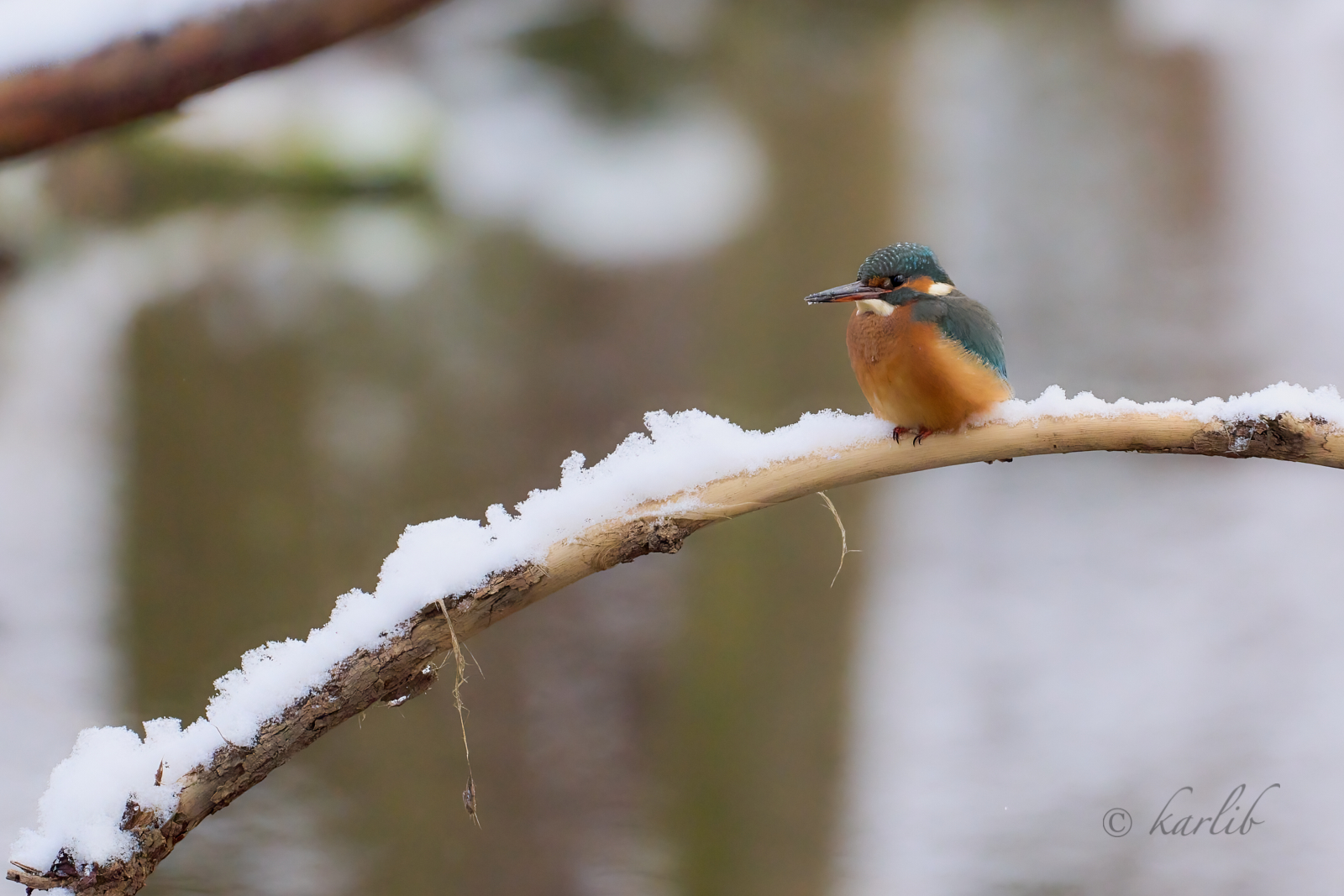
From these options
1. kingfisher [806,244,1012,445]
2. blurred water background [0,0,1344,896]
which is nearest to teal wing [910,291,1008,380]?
kingfisher [806,244,1012,445]

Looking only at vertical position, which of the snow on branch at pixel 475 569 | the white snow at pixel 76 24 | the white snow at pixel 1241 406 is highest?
the white snow at pixel 76 24

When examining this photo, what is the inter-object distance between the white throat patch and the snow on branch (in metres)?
0.09

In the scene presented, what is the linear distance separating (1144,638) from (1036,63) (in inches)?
29.0

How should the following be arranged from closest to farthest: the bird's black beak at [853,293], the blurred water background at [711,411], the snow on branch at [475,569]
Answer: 1. the snow on branch at [475,569]
2. the bird's black beak at [853,293]
3. the blurred water background at [711,411]

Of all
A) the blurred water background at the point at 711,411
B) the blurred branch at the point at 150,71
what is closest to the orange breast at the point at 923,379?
the blurred branch at the point at 150,71

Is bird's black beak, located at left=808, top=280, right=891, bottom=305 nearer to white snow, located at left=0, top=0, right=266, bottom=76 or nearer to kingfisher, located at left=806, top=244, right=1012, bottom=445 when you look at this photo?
kingfisher, located at left=806, top=244, right=1012, bottom=445

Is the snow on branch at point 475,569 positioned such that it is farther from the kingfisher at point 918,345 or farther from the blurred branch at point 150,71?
the blurred branch at point 150,71

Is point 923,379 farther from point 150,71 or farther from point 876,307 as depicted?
point 150,71

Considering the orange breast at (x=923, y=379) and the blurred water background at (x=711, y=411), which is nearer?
the orange breast at (x=923, y=379)

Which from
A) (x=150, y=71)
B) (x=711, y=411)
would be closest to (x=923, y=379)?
(x=150, y=71)

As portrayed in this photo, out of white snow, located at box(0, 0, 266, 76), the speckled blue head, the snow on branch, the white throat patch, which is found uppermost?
white snow, located at box(0, 0, 266, 76)

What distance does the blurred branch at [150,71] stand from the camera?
30 centimetres

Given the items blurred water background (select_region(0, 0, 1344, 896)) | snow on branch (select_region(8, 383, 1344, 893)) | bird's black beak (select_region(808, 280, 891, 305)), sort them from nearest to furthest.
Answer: snow on branch (select_region(8, 383, 1344, 893))
bird's black beak (select_region(808, 280, 891, 305))
blurred water background (select_region(0, 0, 1344, 896))

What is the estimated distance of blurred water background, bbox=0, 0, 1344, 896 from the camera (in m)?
0.76
